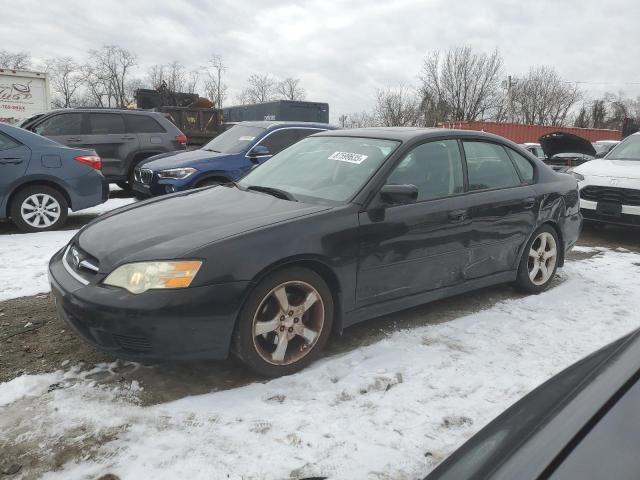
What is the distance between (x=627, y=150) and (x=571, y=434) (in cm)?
800

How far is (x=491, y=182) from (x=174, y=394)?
9.57 ft

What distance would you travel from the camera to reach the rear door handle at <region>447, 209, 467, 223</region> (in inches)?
142

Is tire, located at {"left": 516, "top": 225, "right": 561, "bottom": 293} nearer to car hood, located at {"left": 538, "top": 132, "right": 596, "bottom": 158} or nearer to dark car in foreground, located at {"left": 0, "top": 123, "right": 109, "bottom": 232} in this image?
dark car in foreground, located at {"left": 0, "top": 123, "right": 109, "bottom": 232}

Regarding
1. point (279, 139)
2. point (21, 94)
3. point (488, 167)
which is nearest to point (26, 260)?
point (279, 139)

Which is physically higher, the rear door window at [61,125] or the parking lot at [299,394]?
the rear door window at [61,125]

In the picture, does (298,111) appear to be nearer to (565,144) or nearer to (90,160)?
(565,144)

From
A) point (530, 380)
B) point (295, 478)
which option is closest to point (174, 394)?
point (295, 478)

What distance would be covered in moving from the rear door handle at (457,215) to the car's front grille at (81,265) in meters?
2.37

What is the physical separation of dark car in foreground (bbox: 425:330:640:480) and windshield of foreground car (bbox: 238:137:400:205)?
79.0 inches

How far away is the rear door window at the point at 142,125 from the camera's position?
923 centimetres

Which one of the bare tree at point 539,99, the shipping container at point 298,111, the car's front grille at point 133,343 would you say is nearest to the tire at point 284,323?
the car's front grille at point 133,343

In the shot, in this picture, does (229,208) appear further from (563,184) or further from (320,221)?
(563,184)

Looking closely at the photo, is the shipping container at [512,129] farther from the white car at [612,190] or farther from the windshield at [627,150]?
the white car at [612,190]

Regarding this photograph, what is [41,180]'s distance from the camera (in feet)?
20.7
